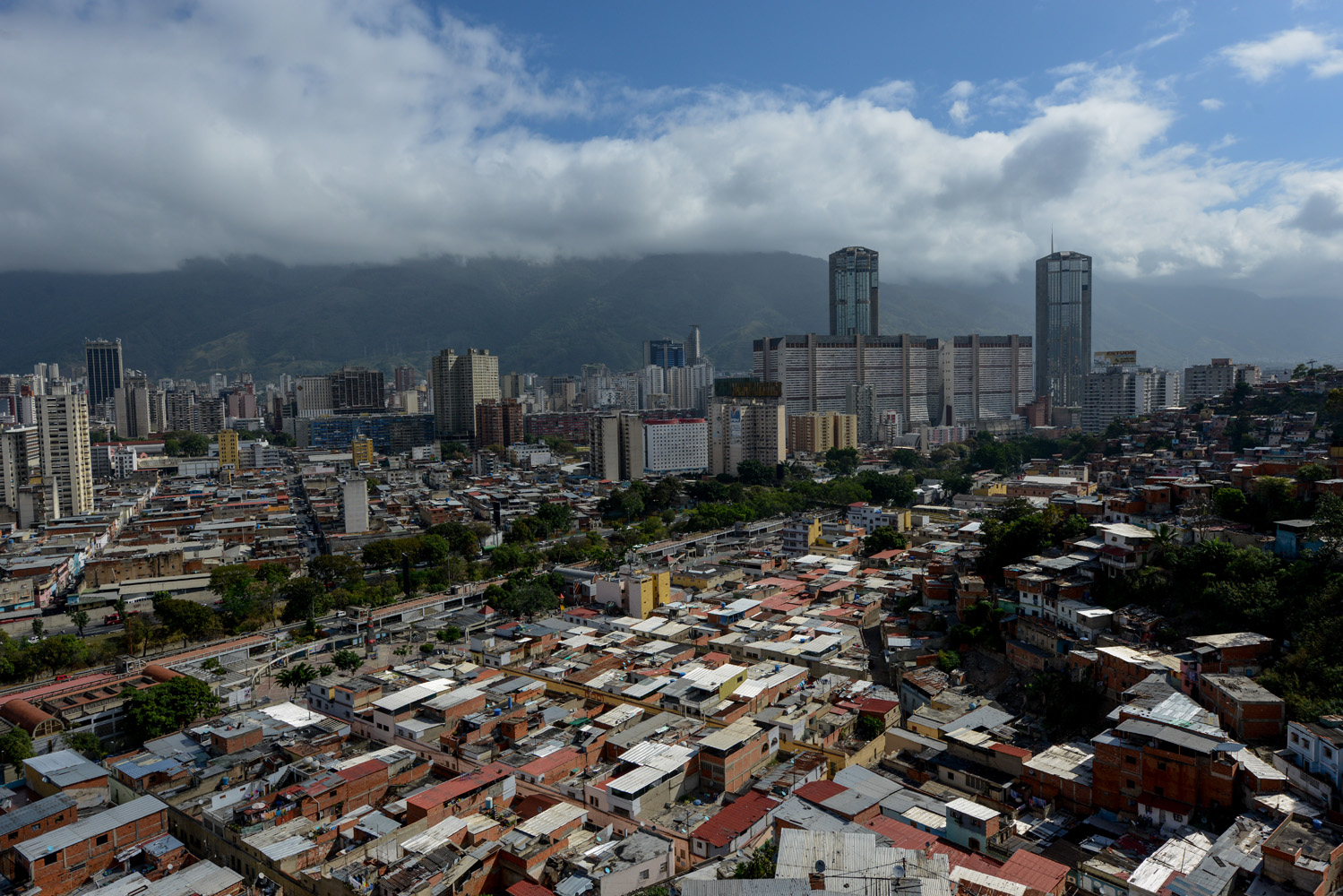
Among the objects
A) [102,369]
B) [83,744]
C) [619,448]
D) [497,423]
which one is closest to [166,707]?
[83,744]

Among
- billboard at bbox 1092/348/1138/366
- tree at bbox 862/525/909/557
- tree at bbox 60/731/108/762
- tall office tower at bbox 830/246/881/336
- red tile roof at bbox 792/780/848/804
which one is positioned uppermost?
tall office tower at bbox 830/246/881/336

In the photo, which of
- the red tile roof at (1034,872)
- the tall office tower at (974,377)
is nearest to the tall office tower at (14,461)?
the red tile roof at (1034,872)

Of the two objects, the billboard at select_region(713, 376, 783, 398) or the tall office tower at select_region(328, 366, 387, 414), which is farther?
the tall office tower at select_region(328, 366, 387, 414)

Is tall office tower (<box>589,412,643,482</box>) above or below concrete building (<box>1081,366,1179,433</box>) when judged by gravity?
→ below

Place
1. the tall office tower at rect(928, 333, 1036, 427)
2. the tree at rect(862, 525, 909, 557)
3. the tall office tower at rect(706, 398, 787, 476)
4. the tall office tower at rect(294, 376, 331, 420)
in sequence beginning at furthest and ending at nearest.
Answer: the tall office tower at rect(294, 376, 331, 420), the tall office tower at rect(928, 333, 1036, 427), the tall office tower at rect(706, 398, 787, 476), the tree at rect(862, 525, 909, 557)

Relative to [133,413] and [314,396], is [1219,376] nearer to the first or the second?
[314,396]

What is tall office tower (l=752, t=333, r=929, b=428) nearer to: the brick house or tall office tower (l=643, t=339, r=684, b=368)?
tall office tower (l=643, t=339, r=684, b=368)

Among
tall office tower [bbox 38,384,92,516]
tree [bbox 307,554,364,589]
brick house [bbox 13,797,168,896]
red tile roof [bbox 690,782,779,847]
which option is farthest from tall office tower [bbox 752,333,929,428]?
brick house [bbox 13,797,168,896]
